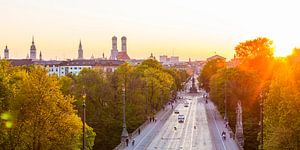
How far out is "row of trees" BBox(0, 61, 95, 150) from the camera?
1390 inches

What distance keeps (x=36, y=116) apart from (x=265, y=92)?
35.1m

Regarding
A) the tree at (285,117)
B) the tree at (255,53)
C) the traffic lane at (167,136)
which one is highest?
the tree at (255,53)

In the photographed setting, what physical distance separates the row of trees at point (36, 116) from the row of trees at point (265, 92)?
45.8 feet

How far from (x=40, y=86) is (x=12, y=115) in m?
2.70

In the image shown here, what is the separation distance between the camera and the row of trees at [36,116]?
1390 inches

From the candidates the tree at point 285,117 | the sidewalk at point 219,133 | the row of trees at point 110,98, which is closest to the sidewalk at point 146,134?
the row of trees at point 110,98

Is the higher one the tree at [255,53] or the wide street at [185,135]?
the tree at [255,53]

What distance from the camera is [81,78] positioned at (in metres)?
79.7

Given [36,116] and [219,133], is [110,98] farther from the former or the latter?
[36,116]

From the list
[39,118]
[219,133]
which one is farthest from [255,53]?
[39,118]

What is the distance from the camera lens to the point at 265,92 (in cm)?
6362

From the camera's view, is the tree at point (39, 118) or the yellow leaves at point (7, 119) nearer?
the yellow leaves at point (7, 119)

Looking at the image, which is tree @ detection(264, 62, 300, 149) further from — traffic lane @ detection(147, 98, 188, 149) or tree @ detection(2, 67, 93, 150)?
traffic lane @ detection(147, 98, 188, 149)

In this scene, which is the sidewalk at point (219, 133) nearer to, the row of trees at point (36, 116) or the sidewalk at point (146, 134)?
the sidewalk at point (146, 134)
